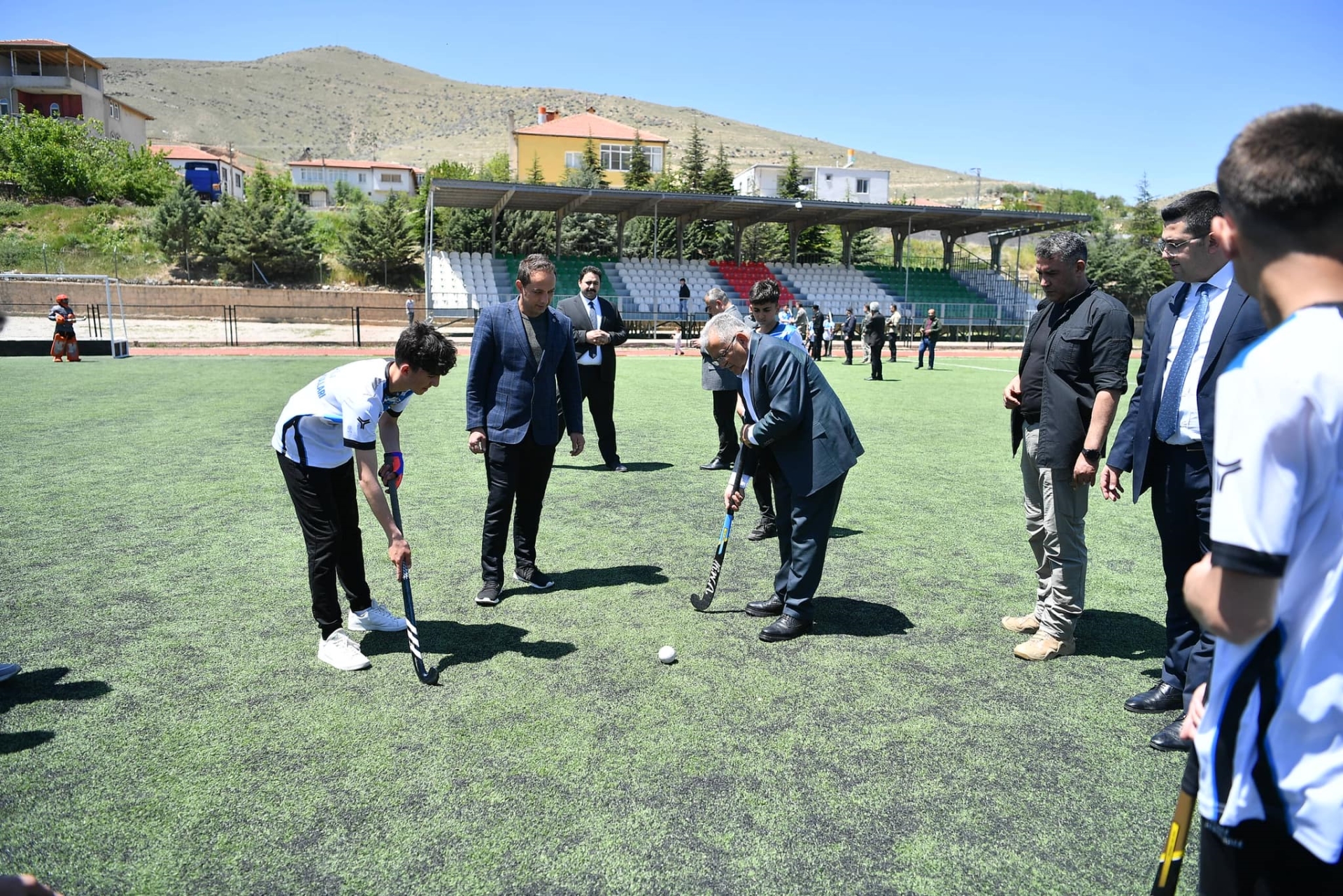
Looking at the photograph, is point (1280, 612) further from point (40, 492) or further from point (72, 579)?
point (40, 492)

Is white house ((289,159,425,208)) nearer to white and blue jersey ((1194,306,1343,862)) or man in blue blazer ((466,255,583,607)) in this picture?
man in blue blazer ((466,255,583,607))

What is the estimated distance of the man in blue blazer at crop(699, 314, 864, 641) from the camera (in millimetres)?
4695

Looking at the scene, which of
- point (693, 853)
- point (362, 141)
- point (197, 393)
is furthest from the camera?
point (362, 141)

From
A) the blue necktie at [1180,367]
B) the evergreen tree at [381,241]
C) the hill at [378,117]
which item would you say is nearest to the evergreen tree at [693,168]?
the evergreen tree at [381,241]

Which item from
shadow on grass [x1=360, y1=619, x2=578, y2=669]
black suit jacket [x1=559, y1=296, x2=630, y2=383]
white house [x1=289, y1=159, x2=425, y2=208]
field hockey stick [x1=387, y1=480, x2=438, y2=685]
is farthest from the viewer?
white house [x1=289, y1=159, x2=425, y2=208]

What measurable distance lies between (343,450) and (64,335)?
22145 mm

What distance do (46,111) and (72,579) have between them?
271ft

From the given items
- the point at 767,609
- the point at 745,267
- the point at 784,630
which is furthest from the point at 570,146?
the point at 784,630

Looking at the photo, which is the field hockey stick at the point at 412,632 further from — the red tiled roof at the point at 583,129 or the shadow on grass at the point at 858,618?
the red tiled roof at the point at 583,129

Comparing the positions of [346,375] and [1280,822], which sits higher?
[346,375]

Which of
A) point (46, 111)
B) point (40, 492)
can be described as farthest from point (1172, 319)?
point (46, 111)

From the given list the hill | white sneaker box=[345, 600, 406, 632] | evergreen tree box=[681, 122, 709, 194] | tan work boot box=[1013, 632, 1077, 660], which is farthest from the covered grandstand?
the hill

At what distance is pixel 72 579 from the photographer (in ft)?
18.5

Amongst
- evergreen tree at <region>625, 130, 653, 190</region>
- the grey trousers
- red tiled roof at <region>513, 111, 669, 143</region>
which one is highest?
red tiled roof at <region>513, 111, 669, 143</region>
